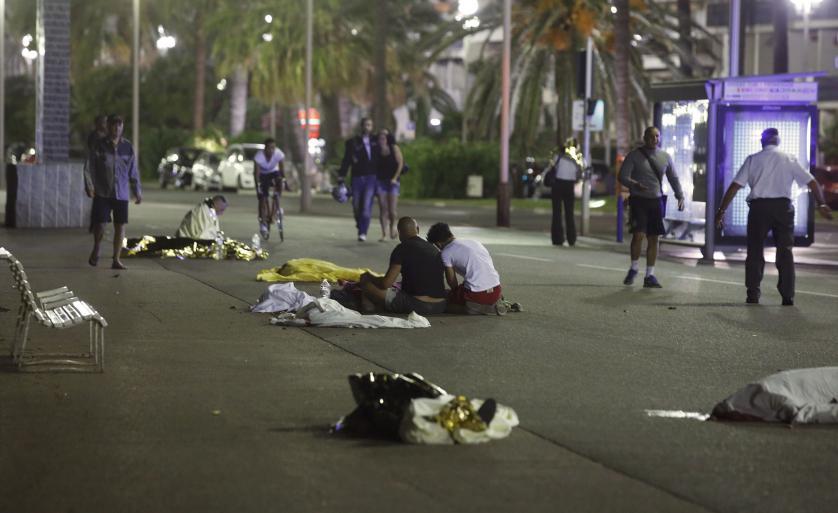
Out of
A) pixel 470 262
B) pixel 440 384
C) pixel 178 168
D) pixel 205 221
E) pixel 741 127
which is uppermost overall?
pixel 741 127

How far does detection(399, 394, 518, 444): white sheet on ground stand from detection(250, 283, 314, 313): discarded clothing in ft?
21.3

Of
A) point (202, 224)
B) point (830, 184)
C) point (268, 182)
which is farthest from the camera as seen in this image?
point (830, 184)

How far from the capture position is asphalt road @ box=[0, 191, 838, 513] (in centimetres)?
747

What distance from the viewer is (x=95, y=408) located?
9742mm

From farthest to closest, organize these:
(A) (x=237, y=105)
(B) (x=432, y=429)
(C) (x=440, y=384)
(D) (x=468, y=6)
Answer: (A) (x=237, y=105)
(D) (x=468, y=6)
(C) (x=440, y=384)
(B) (x=432, y=429)

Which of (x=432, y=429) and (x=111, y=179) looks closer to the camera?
(x=432, y=429)

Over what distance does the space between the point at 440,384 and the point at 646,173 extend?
879 centimetres

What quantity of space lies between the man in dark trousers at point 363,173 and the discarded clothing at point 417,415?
17.8m

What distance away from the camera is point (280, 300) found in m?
15.4

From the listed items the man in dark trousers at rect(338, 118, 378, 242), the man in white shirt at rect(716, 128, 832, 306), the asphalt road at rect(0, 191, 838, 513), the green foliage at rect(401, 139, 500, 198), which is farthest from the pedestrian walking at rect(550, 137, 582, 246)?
the green foliage at rect(401, 139, 500, 198)

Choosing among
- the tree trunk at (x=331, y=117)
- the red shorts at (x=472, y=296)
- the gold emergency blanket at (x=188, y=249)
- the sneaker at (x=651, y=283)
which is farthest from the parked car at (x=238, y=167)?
the red shorts at (x=472, y=296)

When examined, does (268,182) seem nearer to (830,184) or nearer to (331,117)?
(830,184)

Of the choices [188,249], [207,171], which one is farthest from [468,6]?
[188,249]

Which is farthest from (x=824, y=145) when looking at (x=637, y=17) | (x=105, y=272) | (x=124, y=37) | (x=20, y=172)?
(x=105, y=272)
